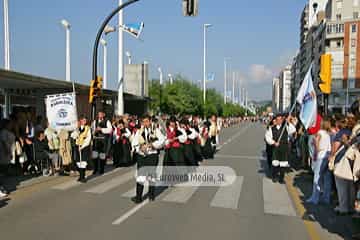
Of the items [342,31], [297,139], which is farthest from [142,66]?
[342,31]

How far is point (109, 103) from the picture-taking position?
2514cm

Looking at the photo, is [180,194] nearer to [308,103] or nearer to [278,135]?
[278,135]

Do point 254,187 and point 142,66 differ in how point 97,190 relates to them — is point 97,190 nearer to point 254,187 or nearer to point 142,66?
point 254,187

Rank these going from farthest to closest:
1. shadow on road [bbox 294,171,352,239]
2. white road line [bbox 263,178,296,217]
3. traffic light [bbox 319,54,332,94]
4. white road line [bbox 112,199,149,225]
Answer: traffic light [bbox 319,54,332,94] < white road line [bbox 263,178,296,217] < white road line [bbox 112,199,149,225] < shadow on road [bbox 294,171,352,239]

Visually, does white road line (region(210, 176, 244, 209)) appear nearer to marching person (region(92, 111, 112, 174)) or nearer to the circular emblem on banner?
marching person (region(92, 111, 112, 174))

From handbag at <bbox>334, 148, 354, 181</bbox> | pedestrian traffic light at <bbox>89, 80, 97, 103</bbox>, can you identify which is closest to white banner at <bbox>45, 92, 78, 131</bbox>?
pedestrian traffic light at <bbox>89, 80, 97, 103</bbox>

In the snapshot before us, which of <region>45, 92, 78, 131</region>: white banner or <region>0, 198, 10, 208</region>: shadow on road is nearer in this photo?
<region>0, 198, 10, 208</region>: shadow on road

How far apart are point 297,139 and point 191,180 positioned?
21.4 ft

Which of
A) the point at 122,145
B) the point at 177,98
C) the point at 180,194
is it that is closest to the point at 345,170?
the point at 180,194

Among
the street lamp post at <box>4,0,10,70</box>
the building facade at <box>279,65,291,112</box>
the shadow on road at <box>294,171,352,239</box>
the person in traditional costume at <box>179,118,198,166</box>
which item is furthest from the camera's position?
the building facade at <box>279,65,291,112</box>

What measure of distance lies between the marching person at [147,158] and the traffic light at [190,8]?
19.7 feet

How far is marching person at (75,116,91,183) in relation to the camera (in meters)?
11.1

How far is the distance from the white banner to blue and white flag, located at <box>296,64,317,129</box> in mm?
6209

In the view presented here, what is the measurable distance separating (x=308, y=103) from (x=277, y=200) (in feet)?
8.04
